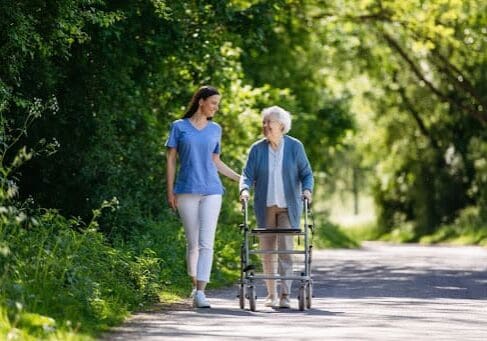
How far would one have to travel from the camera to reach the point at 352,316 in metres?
Result: 13.0

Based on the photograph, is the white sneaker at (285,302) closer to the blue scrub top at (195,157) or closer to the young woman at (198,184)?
the young woman at (198,184)

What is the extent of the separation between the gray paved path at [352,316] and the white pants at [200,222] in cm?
48

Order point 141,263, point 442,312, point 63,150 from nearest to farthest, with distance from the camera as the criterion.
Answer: point 442,312 → point 141,263 → point 63,150

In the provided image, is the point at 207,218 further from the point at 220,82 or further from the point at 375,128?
the point at 375,128

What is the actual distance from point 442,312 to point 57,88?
22.2 ft

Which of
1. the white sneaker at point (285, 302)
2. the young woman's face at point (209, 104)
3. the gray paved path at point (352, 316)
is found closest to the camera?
the gray paved path at point (352, 316)

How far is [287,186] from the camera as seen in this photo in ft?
47.3

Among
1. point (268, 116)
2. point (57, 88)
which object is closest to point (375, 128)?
point (57, 88)

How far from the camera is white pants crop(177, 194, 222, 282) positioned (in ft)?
45.9

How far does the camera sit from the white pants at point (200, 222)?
1398cm

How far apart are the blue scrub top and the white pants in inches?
3.7

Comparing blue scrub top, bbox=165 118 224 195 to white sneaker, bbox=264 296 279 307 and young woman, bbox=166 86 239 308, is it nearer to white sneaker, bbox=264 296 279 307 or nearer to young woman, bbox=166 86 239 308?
young woman, bbox=166 86 239 308

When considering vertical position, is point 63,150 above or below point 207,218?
above

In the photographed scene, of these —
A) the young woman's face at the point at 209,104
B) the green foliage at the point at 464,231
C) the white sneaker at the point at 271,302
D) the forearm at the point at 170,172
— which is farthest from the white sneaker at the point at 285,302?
the green foliage at the point at 464,231
